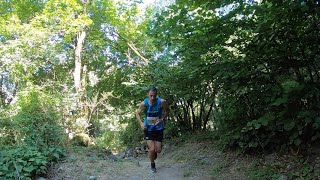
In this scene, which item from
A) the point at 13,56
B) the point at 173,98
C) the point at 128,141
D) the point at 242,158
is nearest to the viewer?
the point at 242,158

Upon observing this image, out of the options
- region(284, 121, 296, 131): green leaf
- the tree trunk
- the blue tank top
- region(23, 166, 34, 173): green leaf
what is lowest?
region(23, 166, 34, 173): green leaf

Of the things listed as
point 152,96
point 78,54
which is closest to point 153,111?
point 152,96

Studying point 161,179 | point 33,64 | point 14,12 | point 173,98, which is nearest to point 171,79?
point 173,98

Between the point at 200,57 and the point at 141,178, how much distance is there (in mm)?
2750

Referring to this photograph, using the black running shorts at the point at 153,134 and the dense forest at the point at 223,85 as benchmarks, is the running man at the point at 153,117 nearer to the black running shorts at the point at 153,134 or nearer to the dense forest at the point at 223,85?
the black running shorts at the point at 153,134

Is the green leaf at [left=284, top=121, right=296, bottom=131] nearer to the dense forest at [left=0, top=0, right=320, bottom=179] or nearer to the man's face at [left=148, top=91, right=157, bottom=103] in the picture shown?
the dense forest at [left=0, top=0, right=320, bottom=179]

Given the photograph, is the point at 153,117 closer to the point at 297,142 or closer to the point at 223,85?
the point at 223,85

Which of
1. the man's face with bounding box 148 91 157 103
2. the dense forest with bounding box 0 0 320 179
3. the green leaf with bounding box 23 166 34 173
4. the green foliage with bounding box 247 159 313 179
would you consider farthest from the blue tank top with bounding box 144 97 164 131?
the green leaf with bounding box 23 166 34 173

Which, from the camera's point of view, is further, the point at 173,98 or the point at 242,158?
the point at 173,98

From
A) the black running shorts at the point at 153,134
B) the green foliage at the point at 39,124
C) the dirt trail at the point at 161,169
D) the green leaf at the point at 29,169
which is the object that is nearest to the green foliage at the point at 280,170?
the dirt trail at the point at 161,169

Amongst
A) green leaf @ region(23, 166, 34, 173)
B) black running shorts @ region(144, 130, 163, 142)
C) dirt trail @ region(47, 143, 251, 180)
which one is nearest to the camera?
green leaf @ region(23, 166, 34, 173)

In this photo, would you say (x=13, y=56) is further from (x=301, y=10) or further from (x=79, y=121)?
(x=301, y=10)

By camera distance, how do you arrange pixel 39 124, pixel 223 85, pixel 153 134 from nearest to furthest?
1. pixel 223 85
2. pixel 153 134
3. pixel 39 124

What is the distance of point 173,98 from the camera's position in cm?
995
